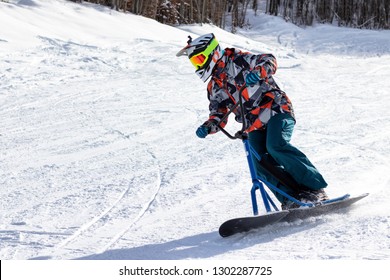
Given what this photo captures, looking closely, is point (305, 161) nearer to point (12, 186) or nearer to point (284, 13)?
point (12, 186)

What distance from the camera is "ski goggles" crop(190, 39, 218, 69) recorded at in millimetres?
5398

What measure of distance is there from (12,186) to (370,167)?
4.05 meters

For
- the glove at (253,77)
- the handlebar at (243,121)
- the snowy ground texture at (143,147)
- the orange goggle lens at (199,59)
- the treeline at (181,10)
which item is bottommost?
the snowy ground texture at (143,147)

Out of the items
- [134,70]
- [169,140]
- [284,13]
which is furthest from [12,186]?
[284,13]

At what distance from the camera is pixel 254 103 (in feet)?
17.9

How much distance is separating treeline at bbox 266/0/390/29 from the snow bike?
21.0 m

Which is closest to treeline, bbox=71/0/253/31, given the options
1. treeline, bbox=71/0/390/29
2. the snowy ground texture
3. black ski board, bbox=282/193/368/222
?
treeline, bbox=71/0/390/29

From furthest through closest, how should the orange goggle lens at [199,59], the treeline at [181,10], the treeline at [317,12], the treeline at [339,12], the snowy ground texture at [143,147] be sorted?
the treeline at [339,12] → the treeline at [317,12] → the treeline at [181,10] → the orange goggle lens at [199,59] → the snowy ground texture at [143,147]

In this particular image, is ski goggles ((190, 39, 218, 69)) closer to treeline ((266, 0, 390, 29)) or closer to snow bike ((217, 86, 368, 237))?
snow bike ((217, 86, 368, 237))

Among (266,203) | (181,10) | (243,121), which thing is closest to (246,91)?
(243,121)

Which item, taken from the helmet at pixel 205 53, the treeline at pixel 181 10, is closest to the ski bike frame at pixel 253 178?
the helmet at pixel 205 53

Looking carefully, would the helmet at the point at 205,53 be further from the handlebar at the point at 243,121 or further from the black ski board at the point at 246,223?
the black ski board at the point at 246,223

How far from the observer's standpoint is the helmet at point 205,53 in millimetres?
5398

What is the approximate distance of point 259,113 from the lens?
18.0 feet
